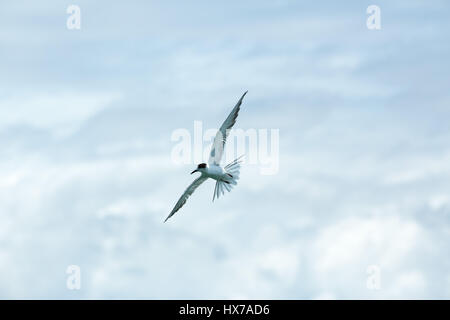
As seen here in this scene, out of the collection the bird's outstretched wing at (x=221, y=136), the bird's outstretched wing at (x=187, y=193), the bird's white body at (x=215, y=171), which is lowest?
the bird's outstretched wing at (x=187, y=193)

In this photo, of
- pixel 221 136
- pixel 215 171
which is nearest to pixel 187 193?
pixel 215 171

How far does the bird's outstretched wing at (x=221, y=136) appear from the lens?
46344 mm

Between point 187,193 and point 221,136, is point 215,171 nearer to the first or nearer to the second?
point 221,136

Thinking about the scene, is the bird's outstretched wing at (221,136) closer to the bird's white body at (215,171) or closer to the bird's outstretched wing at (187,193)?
the bird's white body at (215,171)

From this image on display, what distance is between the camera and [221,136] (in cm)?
4669

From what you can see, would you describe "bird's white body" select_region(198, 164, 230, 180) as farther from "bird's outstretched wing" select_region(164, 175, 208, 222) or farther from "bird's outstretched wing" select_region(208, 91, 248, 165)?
"bird's outstretched wing" select_region(164, 175, 208, 222)

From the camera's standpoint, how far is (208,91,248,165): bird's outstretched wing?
46344mm

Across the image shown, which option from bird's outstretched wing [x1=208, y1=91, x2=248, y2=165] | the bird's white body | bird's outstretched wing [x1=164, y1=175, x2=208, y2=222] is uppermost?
bird's outstretched wing [x1=208, y1=91, x2=248, y2=165]
